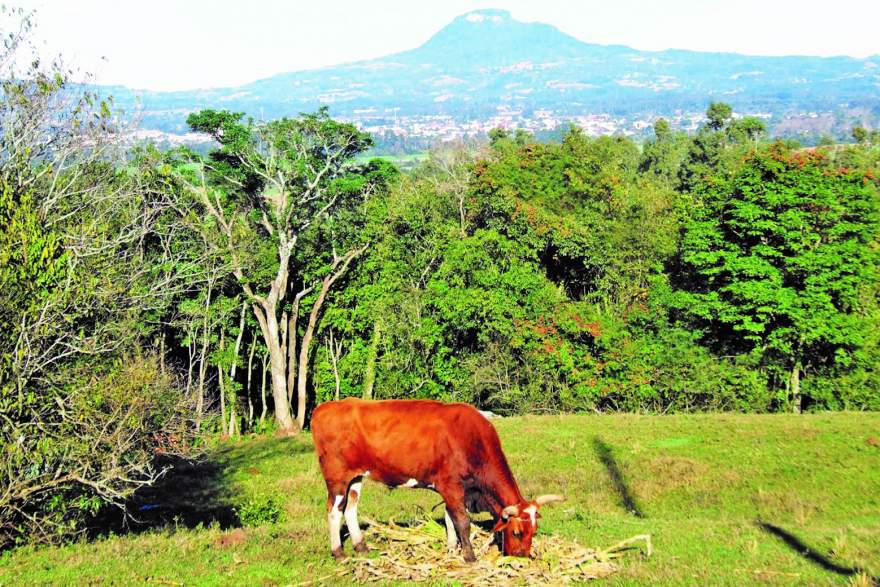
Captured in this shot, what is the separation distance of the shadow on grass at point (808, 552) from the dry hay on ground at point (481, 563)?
2.80 metres

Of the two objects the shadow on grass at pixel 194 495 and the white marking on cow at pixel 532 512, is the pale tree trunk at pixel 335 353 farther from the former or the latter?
the white marking on cow at pixel 532 512

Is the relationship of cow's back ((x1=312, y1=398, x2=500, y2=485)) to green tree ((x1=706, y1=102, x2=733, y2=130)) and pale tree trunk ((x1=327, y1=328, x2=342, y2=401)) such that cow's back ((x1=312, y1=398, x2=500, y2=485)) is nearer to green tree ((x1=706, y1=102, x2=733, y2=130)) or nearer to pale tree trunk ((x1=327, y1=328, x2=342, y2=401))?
pale tree trunk ((x1=327, y1=328, x2=342, y2=401))

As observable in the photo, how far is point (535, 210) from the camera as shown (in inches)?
1855

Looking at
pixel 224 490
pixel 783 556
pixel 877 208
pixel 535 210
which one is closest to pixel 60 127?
pixel 224 490

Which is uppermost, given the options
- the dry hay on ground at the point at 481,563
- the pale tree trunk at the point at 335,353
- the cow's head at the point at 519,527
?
the cow's head at the point at 519,527

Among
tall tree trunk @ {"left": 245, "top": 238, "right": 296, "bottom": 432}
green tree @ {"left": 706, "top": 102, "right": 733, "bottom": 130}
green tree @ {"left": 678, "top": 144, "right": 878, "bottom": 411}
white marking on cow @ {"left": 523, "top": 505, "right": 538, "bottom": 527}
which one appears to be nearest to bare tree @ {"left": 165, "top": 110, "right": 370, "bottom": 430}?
tall tree trunk @ {"left": 245, "top": 238, "right": 296, "bottom": 432}

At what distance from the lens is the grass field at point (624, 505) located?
12891mm

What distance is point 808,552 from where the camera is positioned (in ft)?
46.0

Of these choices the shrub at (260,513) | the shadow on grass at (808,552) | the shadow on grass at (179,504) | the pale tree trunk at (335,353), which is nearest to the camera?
the shadow on grass at (808,552)

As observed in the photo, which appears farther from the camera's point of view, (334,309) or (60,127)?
(334,309)

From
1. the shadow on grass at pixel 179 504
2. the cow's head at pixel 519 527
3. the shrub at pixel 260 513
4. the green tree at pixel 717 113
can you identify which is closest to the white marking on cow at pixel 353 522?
the cow's head at pixel 519 527

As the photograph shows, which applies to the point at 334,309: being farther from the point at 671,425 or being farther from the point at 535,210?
the point at 671,425

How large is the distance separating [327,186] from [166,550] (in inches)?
1071

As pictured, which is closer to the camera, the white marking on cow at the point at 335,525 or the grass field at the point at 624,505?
the grass field at the point at 624,505
